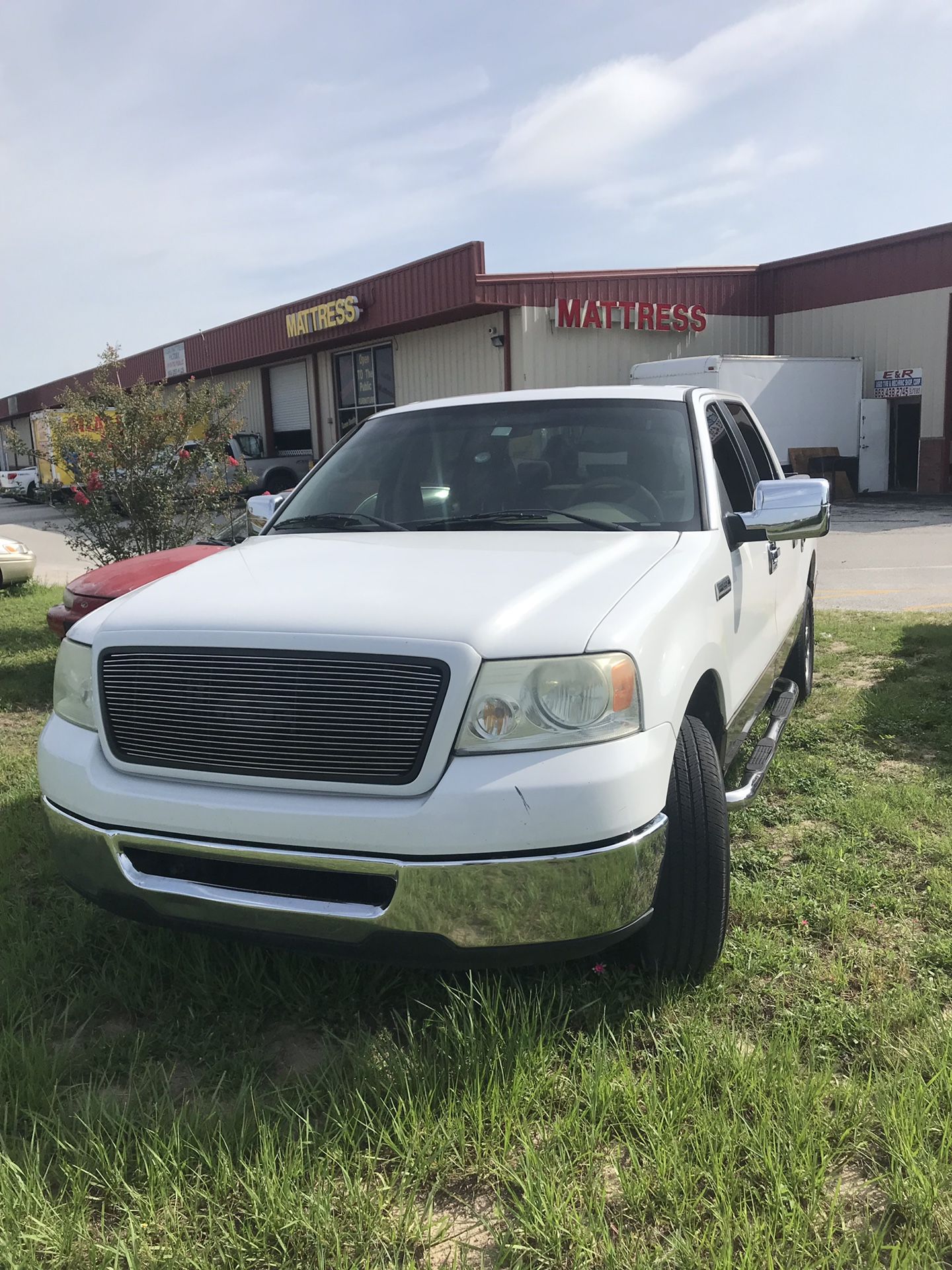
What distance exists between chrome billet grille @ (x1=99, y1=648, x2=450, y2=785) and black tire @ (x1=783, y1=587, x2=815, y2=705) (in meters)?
3.57

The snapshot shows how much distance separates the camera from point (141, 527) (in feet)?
26.3

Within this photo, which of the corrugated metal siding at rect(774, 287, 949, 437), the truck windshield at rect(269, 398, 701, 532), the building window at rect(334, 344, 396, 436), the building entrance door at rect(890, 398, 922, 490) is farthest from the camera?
the building window at rect(334, 344, 396, 436)

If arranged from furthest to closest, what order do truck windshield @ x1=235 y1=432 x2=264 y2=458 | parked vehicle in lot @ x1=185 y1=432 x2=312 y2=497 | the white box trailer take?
truck windshield @ x1=235 y1=432 x2=264 y2=458
parked vehicle in lot @ x1=185 y1=432 x2=312 y2=497
the white box trailer

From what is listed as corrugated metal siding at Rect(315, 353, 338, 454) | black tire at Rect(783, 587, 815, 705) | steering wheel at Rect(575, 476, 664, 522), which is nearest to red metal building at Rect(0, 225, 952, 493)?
corrugated metal siding at Rect(315, 353, 338, 454)

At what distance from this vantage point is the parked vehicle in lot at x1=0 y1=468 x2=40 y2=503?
114 ft

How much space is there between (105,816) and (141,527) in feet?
19.5

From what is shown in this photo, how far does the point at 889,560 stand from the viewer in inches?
486

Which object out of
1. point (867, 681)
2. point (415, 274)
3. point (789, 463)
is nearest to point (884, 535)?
point (789, 463)

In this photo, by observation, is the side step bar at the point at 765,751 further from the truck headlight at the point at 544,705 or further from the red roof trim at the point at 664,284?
the red roof trim at the point at 664,284

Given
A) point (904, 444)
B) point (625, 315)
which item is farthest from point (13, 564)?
point (904, 444)

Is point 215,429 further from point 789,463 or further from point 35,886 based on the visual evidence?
point 789,463

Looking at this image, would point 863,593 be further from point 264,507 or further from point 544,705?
point 544,705

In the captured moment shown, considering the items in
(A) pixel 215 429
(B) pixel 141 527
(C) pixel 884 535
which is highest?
(A) pixel 215 429

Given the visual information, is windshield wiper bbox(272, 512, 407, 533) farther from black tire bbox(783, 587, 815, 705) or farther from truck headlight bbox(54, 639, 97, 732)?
black tire bbox(783, 587, 815, 705)
